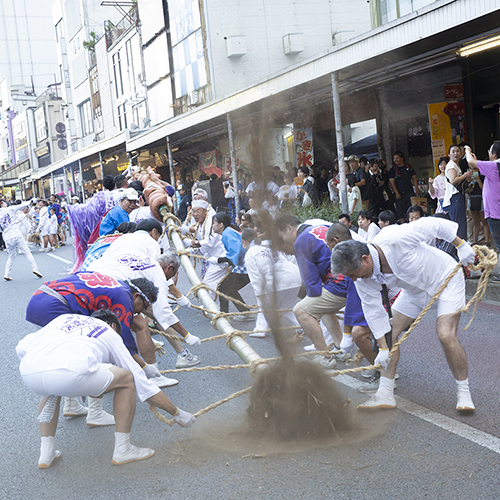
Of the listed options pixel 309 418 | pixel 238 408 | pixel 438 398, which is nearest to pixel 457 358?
pixel 438 398

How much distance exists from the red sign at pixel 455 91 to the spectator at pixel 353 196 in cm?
300

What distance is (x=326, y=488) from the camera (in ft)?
9.91

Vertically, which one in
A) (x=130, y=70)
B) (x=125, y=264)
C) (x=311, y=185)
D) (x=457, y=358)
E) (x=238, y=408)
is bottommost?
(x=238, y=408)

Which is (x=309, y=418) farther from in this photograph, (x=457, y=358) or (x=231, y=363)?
(x=231, y=363)

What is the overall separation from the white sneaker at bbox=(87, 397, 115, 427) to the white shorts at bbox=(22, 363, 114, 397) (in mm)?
1061

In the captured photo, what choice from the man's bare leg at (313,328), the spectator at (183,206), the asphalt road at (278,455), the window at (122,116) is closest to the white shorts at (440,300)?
the asphalt road at (278,455)

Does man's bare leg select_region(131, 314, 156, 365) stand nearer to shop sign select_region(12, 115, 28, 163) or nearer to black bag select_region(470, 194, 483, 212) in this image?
black bag select_region(470, 194, 483, 212)

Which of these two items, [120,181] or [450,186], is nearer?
[120,181]

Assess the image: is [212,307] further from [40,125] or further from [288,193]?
[40,125]

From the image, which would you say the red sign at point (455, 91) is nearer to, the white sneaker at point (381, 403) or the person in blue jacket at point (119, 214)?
the person in blue jacket at point (119, 214)

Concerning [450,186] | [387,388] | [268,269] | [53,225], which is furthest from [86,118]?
[387,388]

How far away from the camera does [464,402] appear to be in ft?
12.4

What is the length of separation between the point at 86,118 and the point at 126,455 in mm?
40726

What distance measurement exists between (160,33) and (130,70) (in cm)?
578
